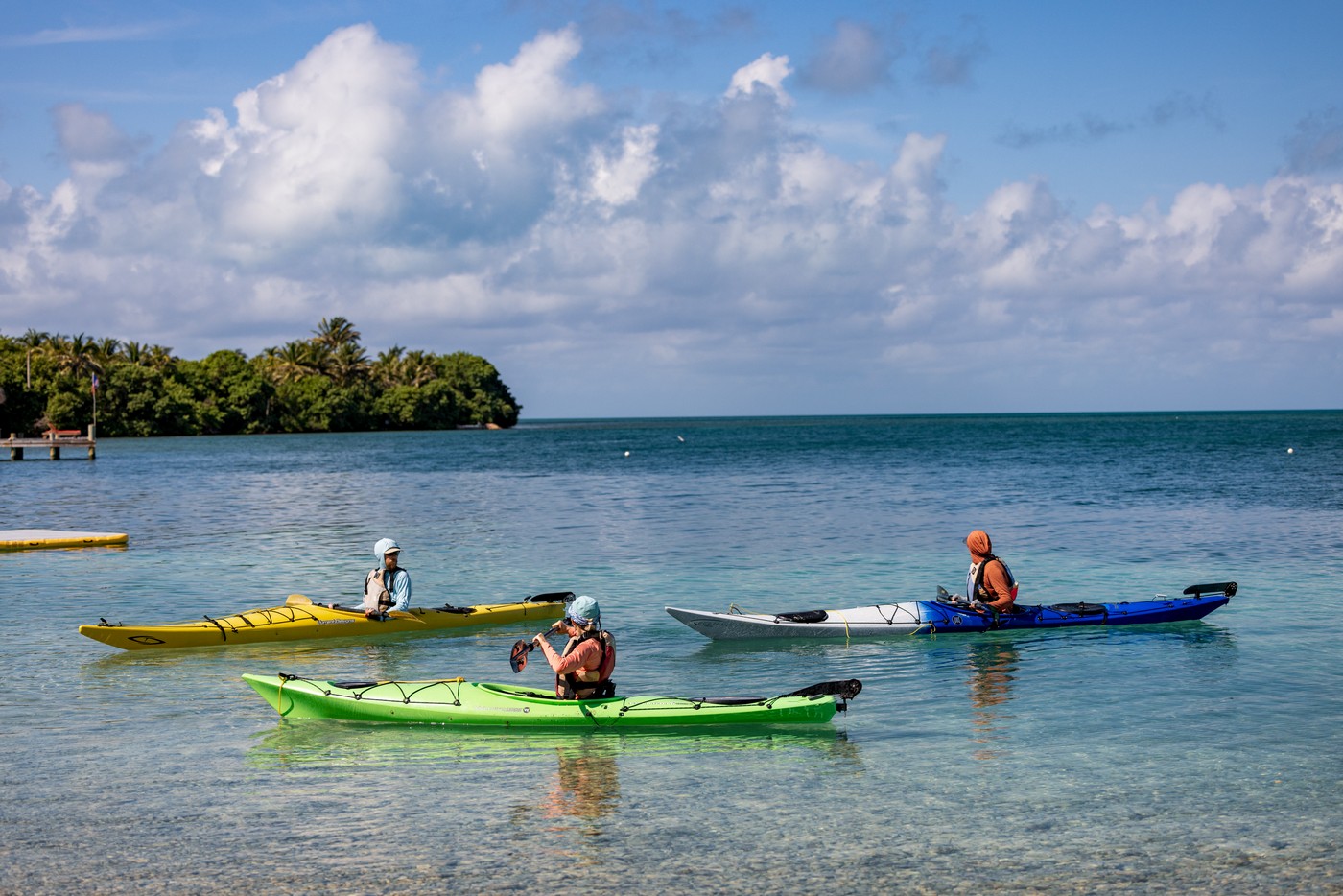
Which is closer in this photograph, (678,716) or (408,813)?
(408,813)

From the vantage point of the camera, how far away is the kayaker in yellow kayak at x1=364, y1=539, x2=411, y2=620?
17.3m

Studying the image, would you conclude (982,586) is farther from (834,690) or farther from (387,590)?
(387,590)

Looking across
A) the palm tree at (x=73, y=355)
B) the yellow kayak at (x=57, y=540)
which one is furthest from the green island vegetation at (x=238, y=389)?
the yellow kayak at (x=57, y=540)

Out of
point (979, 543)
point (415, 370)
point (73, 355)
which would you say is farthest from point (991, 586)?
point (415, 370)

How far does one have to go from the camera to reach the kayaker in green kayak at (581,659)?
1174 cm

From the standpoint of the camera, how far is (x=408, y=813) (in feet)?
30.7

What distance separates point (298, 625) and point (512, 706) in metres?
6.68

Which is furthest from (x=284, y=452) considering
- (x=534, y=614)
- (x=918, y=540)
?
(x=534, y=614)

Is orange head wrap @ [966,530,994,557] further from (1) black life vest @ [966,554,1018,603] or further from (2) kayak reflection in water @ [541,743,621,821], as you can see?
(2) kayak reflection in water @ [541,743,621,821]

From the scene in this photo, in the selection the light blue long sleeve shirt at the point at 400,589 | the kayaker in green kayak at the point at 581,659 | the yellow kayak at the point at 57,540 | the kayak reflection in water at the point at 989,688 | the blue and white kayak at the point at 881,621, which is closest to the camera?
the kayaker in green kayak at the point at 581,659

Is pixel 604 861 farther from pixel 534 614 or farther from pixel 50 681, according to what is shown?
pixel 534 614

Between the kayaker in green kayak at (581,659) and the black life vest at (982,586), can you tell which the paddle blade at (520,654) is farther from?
the black life vest at (982,586)

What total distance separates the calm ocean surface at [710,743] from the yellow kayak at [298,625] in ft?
1.01

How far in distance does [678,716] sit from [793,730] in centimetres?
116
